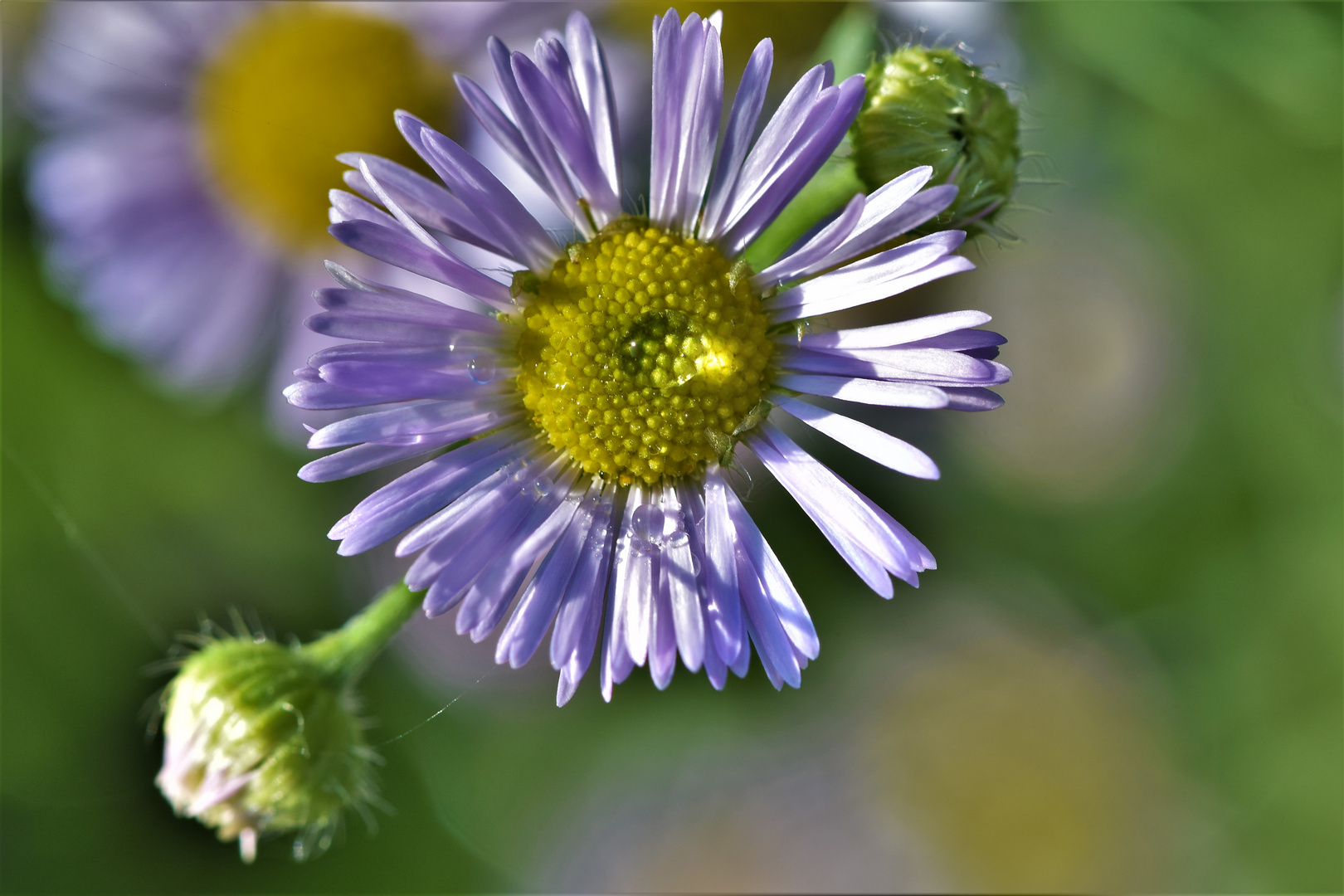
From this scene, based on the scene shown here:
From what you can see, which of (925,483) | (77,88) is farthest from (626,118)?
(77,88)

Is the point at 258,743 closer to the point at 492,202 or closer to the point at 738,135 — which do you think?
the point at 492,202

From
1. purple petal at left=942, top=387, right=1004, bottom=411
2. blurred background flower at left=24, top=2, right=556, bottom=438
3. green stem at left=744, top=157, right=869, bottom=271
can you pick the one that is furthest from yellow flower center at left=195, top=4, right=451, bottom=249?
purple petal at left=942, top=387, right=1004, bottom=411

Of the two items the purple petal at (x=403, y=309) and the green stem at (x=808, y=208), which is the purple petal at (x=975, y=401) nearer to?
the green stem at (x=808, y=208)

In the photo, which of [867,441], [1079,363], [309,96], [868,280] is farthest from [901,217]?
[1079,363]

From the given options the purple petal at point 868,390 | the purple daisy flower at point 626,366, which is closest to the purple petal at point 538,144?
the purple daisy flower at point 626,366

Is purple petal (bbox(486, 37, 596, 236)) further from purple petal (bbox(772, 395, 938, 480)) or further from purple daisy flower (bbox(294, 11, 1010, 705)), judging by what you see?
purple petal (bbox(772, 395, 938, 480))
